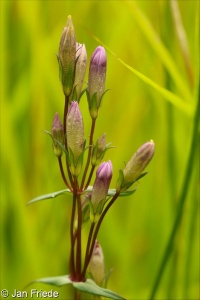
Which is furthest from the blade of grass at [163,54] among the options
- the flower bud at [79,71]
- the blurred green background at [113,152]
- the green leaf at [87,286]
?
the green leaf at [87,286]

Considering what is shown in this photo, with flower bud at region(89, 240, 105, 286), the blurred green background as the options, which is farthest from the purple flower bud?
the blurred green background

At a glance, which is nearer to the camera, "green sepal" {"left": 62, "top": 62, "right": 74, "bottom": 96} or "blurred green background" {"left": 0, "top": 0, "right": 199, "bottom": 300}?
"green sepal" {"left": 62, "top": 62, "right": 74, "bottom": 96}

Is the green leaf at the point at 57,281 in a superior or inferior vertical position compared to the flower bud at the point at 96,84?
inferior

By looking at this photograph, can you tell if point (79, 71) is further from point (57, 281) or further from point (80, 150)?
point (57, 281)

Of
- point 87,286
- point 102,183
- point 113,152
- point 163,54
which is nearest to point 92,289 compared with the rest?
point 87,286

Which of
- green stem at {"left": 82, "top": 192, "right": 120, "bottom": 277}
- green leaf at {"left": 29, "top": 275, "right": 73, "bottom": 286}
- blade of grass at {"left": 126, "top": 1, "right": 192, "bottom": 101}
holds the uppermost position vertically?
blade of grass at {"left": 126, "top": 1, "right": 192, "bottom": 101}

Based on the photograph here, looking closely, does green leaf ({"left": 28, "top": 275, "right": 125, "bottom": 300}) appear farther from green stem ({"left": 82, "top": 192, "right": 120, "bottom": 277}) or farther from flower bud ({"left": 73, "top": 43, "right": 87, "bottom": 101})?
flower bud ({"left": 73, "top": 43, "right": 87, "bottom": 101})

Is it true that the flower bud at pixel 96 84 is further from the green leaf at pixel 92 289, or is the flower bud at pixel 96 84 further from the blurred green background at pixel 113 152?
the blurred green background at pixel 113 152

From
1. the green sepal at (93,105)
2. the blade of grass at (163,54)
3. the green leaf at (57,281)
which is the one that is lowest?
the green leaf at (57,281)
